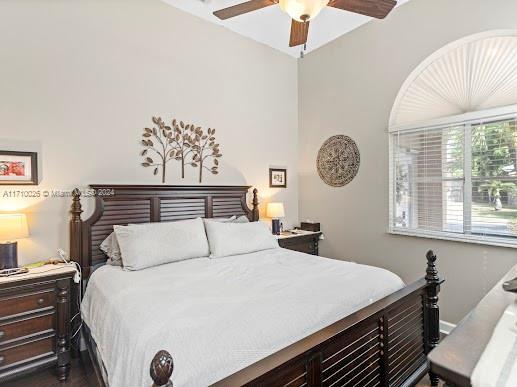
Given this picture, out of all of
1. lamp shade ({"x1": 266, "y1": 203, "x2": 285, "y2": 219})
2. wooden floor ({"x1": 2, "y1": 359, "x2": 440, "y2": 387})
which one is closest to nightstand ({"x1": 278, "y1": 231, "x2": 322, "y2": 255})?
lamp shade ({"x1": 266, "y1": 203, "x2": 285, "y2": 219})

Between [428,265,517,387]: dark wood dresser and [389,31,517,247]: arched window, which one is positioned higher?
[389,31,517,247]: arched window

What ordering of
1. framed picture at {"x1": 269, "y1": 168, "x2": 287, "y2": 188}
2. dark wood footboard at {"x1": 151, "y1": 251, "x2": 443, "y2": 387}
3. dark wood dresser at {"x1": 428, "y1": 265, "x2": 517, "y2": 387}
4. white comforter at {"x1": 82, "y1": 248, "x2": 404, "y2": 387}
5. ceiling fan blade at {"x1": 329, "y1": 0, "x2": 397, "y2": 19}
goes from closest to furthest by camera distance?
dark wood dresser at {"x1": 428, "y1": 265, "x2": 517, "y2": 387}
dark wood footboard at {"x1": 151, "y1": 251, "x2": 443, "y2": 387}
white comforter at {"x1": 82, "y1": 248, "x2": 404, "y2": 387}
ceiling fan blade at {"x1": 329, "y1": 0, "x2": 397, "y2": 19}
framed picture at {"x1": 269, "y1": 168, "x2": 287, "y2": 188}

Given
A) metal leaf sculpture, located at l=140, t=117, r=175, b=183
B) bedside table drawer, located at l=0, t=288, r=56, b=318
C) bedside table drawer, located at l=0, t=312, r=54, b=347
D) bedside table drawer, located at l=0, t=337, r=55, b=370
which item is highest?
metal leaf sculpture, located at l=140, t=117, r=175, b=183

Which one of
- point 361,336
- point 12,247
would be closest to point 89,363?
point 12,247

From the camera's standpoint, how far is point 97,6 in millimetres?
2775

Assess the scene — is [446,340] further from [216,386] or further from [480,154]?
[480,154]

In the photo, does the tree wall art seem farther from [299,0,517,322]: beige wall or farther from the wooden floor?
the wooden floor

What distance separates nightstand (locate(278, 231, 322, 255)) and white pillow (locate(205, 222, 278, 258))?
1.92 feet

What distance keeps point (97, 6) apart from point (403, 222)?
3.82 meters

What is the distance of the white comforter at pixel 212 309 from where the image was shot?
123 cm

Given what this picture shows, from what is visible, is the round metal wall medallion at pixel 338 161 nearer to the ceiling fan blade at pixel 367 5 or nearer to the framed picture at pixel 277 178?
the framed picture at pixel 277 178

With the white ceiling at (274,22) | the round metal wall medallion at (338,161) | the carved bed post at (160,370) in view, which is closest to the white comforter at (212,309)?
the carved bed post at (160,370)

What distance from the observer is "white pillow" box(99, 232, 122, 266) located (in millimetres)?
2480

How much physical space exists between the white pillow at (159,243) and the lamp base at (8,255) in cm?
70
